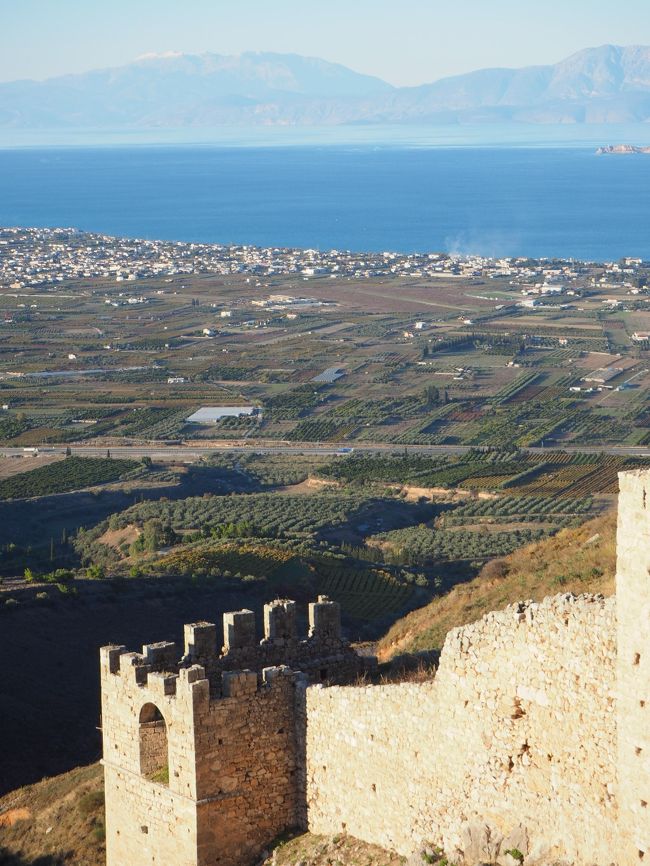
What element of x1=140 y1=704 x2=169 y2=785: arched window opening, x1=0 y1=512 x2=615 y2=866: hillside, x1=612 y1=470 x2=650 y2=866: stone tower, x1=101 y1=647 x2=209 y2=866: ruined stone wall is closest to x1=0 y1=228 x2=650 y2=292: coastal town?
x1=0 y1=512 x2=615 y2=866: hillside

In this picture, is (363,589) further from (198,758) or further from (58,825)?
(198,758)

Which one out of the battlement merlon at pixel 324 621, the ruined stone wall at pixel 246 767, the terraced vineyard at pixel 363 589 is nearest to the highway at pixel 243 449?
the terraced vineyard at pixel 363 589

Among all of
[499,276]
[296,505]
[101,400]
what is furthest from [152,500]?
[499,276]

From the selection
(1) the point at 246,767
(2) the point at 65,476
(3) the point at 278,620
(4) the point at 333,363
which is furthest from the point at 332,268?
(1) the point at 246,767

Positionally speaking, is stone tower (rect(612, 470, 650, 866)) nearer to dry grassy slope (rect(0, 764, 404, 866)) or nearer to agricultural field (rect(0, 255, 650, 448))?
dry grassy slope (rect(0, 764, 404, 866))

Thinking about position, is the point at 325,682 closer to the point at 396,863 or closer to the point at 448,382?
the point at 396,863

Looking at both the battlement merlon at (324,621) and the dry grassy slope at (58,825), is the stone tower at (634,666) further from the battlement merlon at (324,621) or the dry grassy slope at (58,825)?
the dry grassy slope at (58,825)
